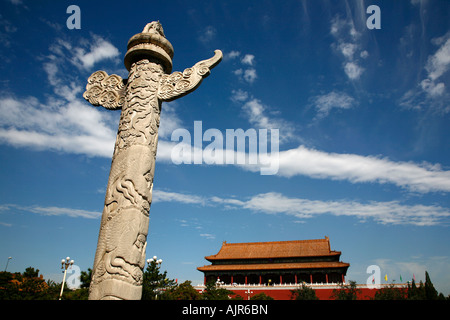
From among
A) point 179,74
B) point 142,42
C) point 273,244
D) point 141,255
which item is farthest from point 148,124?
point 273,244

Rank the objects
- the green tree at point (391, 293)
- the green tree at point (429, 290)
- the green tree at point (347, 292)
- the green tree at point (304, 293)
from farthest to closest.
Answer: the green tree at point (429, 290) < the green tree at point (304, 293) < the green tree at point (347, 292) < the green tree at point (391, 293)

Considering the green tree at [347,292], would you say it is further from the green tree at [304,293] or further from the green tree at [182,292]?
the green tree at [182,292]

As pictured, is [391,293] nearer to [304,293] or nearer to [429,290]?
[429,290]

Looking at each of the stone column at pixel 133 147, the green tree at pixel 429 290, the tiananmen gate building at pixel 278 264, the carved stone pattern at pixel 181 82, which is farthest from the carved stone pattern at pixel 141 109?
the green tree at pixel 429 290

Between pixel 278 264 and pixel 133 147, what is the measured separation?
106ft

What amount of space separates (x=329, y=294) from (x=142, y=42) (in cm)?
2924

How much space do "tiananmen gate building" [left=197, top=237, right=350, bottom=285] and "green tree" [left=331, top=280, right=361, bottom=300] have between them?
3.44 m

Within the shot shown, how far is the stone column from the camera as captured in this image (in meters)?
3.58

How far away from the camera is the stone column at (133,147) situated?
11.8ft

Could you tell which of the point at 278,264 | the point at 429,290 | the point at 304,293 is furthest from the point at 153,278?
the point at 429,290

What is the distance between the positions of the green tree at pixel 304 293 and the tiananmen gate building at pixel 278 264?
9.73 ft

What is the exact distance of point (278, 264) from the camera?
33.1 metres
